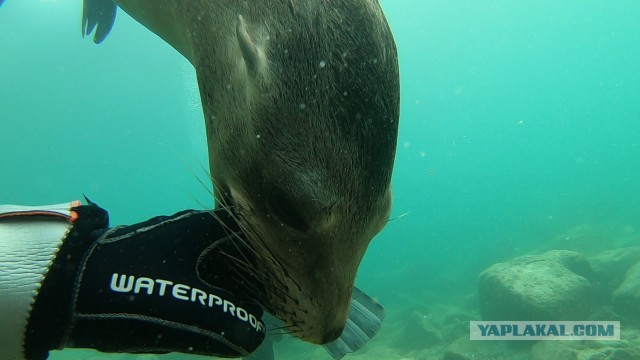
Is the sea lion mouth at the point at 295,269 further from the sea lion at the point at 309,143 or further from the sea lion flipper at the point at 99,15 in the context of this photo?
the sea lion flipper at the point at 99,15

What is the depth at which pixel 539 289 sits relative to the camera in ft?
36.6

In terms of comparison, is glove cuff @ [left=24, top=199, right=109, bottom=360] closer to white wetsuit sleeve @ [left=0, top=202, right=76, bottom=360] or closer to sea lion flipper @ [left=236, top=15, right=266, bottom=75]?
white wetsuit sleeve @ [left=0, top=202, right=76, bottom=360]

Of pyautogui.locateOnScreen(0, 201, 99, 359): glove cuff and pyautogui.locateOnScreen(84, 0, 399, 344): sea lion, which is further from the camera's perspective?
pyautogui.locateOnScreen(84, 0, 399, 344): sea lion

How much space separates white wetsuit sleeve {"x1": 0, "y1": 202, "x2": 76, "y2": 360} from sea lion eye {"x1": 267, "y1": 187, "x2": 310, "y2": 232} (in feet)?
1.77

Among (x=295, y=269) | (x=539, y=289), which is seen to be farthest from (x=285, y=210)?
(x=539, y=289)

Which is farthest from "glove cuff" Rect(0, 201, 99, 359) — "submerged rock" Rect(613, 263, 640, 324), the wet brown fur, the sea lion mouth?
"submerged rock" Rect(613, 263, 640, 324)

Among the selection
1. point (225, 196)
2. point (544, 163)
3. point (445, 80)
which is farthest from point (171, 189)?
point (225, 196)

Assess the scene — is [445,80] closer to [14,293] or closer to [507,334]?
[507,334]

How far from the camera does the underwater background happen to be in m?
33.5

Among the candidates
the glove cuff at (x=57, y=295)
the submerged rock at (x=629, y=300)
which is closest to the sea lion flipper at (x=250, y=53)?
the glove cuff at (x=57, y=295)

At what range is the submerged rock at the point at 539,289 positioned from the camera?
35.5 feet

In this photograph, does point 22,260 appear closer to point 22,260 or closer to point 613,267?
point 22,260

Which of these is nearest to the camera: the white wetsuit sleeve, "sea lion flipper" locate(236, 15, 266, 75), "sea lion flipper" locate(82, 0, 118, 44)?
the white wetsuit sleeve

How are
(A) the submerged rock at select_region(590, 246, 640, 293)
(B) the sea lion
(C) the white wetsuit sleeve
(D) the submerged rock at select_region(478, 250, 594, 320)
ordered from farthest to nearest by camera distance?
(A) the submerged rock at select_region(590, 246, 640, 293) → (D) the submerged rock at select_region(478, 250, 594, 320) → (B) the sea lion → (C) the white wetsuit sleeve
